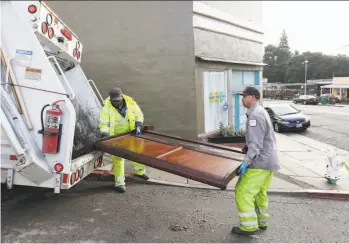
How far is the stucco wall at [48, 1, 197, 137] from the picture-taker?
8.05m

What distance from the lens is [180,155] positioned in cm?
415

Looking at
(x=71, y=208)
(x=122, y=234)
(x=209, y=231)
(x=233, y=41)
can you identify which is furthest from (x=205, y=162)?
(x=233, y=41)

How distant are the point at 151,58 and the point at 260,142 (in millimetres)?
5025

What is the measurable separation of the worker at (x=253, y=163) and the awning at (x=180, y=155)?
0.65 ft

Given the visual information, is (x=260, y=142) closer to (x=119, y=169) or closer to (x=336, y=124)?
(x=119, y=169)

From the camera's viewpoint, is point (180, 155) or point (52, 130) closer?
point (52, 130)

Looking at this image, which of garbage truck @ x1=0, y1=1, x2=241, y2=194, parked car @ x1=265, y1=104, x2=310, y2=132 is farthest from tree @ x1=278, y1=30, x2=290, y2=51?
parked car @ x1=265, y1=104, x2=310, y2=132

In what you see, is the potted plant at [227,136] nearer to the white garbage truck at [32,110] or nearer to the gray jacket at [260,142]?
the gray jacket at [260,142]

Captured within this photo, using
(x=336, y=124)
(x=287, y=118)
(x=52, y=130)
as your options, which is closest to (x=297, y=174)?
(x=336, y=124)

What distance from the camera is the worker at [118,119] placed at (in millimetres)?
4902

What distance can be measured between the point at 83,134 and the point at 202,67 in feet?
→ 13.7

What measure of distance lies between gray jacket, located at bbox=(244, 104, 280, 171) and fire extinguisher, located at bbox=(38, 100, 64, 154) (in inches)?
81.4

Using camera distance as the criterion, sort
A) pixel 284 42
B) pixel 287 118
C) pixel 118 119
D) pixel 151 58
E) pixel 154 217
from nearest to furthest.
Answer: pixel 154 217 < pixel 118 119 < pixel 284 42 < pixel 151 58 < pixel 287 118

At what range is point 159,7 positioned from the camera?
7.92 m
